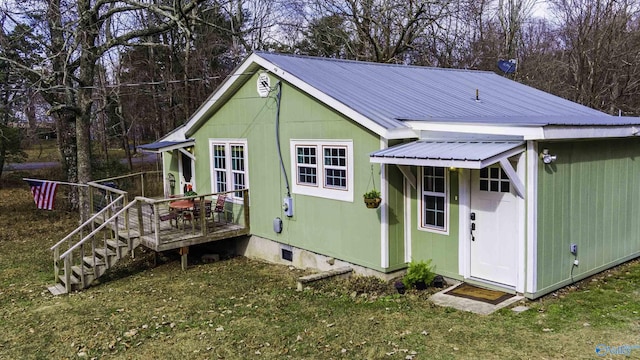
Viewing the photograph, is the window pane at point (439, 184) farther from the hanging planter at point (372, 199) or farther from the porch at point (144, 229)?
the porch at point (144, 229)

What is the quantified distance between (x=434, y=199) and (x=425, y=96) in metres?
3.07

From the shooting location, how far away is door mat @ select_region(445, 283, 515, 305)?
7788 millimetres

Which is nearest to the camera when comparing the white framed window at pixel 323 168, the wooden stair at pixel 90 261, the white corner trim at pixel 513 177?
the white corner trim at pixel 513 177

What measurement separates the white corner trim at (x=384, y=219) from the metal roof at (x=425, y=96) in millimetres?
932

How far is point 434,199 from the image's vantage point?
8797 millimetres

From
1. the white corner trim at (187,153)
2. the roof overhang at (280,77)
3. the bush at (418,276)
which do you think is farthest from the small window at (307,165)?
the white corner trim at (187,153)

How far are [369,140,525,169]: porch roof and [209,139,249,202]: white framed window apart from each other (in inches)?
192

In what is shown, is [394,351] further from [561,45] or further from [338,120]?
[561,45]

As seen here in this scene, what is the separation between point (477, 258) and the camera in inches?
329

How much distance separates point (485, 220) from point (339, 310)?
2777mm

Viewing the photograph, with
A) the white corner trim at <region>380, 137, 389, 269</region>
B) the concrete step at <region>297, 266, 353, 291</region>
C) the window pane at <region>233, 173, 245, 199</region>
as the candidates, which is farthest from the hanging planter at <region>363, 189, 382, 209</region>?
the window pane at <region>233, 173, 245, 199</region>

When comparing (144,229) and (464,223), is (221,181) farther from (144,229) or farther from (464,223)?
(464,223)

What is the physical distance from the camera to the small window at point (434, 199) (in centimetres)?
863

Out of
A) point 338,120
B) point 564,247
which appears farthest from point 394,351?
point 338,120
